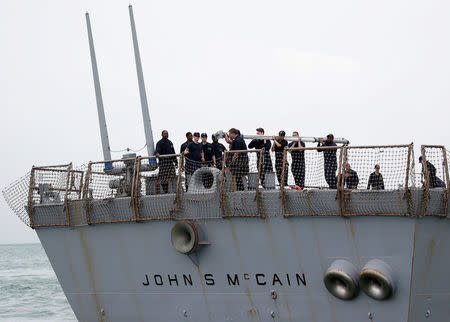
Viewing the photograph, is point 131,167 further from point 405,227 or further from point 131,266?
point 405,227

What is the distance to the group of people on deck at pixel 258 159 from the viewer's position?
1507 cm

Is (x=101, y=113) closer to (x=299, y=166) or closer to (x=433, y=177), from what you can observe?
(x=299, y=166)

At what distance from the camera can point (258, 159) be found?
16.4 metres

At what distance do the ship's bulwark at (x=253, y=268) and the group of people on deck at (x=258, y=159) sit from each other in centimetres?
110

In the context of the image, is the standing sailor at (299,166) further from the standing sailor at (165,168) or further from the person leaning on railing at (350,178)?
the standing sailor at (165,168)

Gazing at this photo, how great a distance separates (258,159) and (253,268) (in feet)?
8.31

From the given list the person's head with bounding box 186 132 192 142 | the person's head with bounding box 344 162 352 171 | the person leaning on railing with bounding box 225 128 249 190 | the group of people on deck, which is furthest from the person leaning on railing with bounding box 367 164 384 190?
the person's head with bounding box 186 132 192 142

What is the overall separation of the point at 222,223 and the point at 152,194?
281 cm

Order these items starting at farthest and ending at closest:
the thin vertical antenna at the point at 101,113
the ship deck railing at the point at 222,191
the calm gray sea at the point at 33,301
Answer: the calm gray sea at the point at 33,301, the thin vertical antenna at the point at 101,113, the ship deck railing at the point at 222,191

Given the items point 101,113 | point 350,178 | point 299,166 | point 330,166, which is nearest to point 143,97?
point 101,113

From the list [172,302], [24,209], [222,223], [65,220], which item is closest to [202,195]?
[222,223]

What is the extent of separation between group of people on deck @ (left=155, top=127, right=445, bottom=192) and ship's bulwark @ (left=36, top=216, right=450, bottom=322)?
1097 mm

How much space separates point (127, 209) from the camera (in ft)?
56.0

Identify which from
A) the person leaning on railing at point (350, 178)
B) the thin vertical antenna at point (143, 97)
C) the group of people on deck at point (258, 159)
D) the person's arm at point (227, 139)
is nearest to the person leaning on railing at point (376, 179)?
the group of people on deck at point (258, 159)
